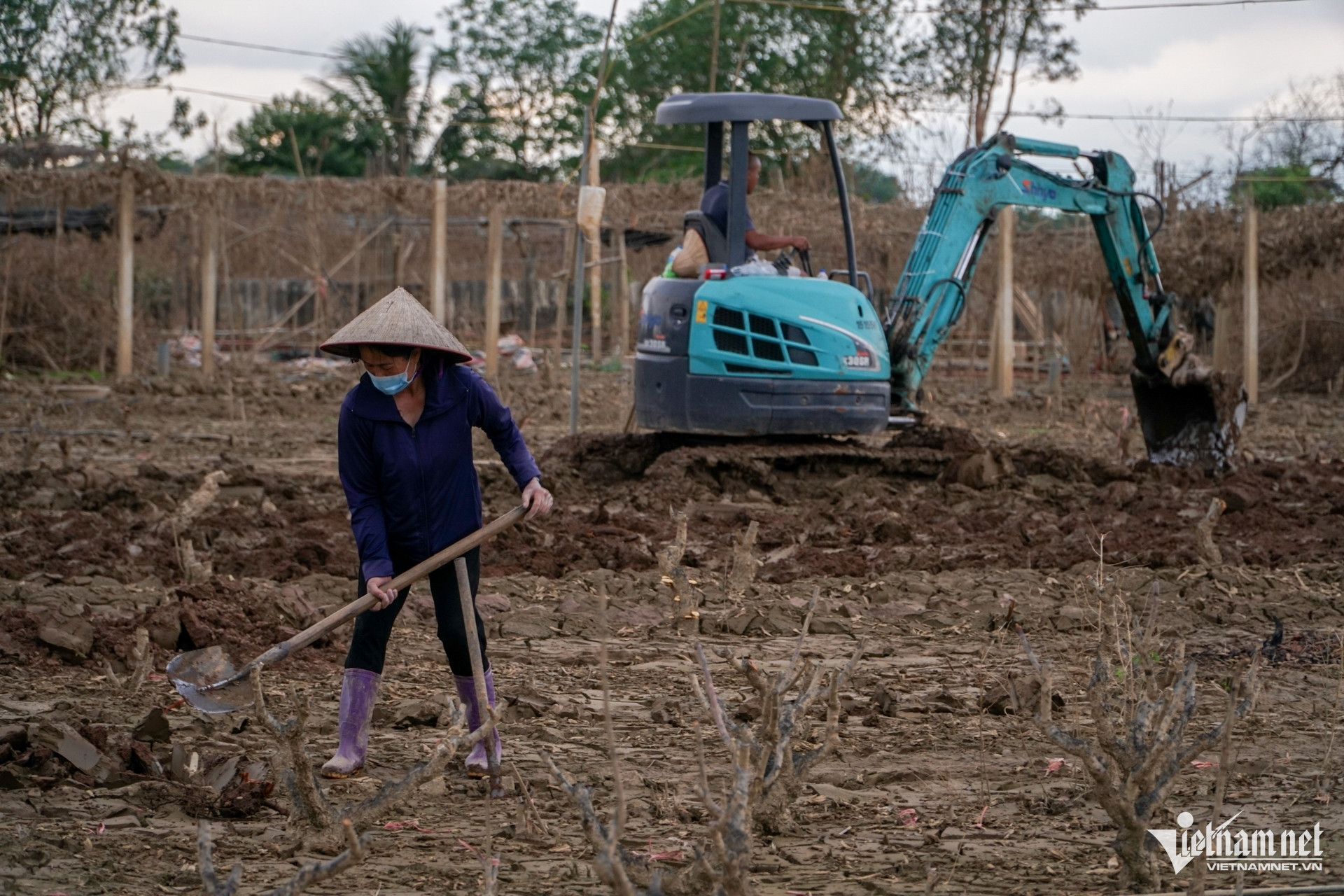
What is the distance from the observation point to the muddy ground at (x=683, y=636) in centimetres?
388

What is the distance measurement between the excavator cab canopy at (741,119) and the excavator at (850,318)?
13 millimetres

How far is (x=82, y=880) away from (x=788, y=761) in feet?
6.00

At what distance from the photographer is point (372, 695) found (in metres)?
4.64

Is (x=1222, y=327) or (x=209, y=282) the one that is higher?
(x=209, y=282)

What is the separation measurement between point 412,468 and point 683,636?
245cm

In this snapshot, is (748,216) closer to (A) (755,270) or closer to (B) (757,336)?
(A) (755,270)

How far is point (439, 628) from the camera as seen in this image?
4.64m

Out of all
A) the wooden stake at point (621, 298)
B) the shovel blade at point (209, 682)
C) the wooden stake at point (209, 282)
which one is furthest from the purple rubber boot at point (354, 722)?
the wooden stake at point (621, 298)

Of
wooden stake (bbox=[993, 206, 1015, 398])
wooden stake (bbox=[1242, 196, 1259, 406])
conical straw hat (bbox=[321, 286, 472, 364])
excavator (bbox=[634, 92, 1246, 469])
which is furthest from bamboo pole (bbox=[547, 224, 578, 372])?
conical straw hat (bbox=[321, 286, 472, 364])

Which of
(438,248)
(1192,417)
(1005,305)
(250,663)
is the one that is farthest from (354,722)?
(1005,305)

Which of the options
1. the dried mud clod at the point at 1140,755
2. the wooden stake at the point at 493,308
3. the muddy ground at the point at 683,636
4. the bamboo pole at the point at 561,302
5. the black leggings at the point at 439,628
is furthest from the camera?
the bamboo pole at the point at 561,302

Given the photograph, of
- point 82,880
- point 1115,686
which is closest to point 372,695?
point 82,880

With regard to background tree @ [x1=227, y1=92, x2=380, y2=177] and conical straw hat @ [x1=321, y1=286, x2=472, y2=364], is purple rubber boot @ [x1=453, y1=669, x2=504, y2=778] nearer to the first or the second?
conical straw hat @ [x1=321, y1=286, x2=472, y2=364]

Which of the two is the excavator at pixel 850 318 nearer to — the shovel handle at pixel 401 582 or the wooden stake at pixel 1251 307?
the shovel handle at pixel 401 582
